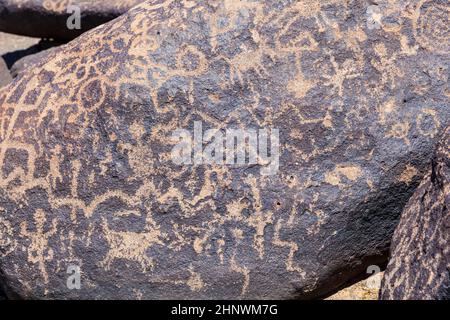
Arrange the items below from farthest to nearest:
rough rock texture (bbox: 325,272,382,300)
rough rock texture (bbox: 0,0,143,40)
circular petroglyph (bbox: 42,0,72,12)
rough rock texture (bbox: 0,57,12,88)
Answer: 1. circular petroglyph (bbox: 42,0,72,12)
2. rough rock texture (bbox: 0,0,143,40)
3. rough rock texture (bbox: 0,57,12,88)
4. rough rock texture (bbox: 325,272,382,300)

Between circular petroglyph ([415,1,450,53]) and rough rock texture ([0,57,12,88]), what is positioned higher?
circular petroglyph ([415,1,450,53])

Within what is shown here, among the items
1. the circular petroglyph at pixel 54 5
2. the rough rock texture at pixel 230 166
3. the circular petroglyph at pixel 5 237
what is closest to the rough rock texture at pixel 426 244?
the rough rock texture at pixel 230 166

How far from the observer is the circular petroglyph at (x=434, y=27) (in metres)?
2.03

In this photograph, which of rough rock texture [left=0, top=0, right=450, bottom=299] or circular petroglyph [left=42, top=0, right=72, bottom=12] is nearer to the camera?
rough rock texture [left=0, top=0, right=450, bottom=299]

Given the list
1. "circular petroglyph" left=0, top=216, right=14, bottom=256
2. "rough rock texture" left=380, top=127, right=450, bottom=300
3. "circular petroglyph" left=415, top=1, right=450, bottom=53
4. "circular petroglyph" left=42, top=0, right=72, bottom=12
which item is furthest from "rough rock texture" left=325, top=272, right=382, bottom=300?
"circular petroglyph" left=42, top=0, right=72, bottom=12

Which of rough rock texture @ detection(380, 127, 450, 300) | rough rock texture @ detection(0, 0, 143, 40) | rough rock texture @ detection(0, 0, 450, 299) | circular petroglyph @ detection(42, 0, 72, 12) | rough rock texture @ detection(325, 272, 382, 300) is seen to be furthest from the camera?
circular petroglyph @ detection(42, 0, 72, 12)

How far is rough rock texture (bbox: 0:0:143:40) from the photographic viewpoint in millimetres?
3574

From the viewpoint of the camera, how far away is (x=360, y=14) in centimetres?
203

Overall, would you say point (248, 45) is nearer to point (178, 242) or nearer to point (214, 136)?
point (214, 136)

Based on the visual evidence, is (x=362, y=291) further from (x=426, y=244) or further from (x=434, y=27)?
(x=434, y=27)

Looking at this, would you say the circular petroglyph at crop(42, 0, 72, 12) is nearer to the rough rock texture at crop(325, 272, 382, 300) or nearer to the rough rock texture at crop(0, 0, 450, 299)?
the rough rock texture at crop(0, 0, 450, 299)

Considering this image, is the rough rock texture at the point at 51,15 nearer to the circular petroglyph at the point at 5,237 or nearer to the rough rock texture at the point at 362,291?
the circular petroglyph at the point at 5,237

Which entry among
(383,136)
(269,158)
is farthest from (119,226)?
(383,136)

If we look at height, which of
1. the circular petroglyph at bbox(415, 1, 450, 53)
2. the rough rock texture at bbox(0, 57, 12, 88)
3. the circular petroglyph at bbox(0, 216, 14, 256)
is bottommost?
the circular petroglyph at bbox(0, 216, 14, 256)
